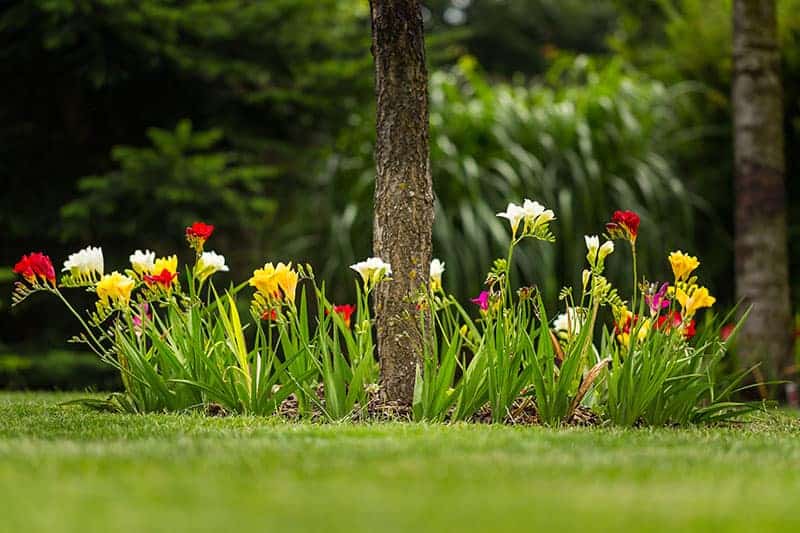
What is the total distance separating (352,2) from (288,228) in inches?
122

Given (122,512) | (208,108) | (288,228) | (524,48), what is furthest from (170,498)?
(524,48)

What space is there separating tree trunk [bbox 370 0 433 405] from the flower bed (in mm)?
60

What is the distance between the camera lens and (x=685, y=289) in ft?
12.9

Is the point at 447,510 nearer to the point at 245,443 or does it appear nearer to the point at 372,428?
the point at 245,443

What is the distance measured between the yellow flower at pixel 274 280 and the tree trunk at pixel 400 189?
0.31 metres

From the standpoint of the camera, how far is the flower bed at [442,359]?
3.53m

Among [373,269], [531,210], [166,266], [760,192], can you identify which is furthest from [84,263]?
[760,192]

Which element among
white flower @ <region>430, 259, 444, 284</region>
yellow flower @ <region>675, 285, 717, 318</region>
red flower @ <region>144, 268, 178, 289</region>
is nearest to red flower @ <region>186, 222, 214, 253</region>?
red flower @ <region>144, 268, 178, 289</region>

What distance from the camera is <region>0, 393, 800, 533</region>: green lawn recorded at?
1.75 metres

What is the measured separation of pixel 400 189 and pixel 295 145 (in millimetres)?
4661

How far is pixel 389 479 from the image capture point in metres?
2.14

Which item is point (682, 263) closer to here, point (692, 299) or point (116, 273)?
point (692, 299)

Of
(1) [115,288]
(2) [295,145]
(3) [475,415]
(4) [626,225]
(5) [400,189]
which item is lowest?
(3) [475,415]

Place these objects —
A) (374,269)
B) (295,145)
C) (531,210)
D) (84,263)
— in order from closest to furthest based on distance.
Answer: (374,269) < (531,210) < (84,263) < (295,145)
